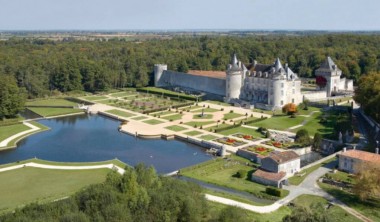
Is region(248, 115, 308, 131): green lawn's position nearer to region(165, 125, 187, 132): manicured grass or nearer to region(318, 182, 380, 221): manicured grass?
region(165, 125, 187, 132): manicured grass

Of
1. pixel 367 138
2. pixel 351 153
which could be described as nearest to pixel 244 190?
pixel 351 153

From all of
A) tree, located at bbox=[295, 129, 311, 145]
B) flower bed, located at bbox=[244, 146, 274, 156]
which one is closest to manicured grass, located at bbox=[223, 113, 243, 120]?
flower bed, located at bbox=[244, 146, 274, 156]

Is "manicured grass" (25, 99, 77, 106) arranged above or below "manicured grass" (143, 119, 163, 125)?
above

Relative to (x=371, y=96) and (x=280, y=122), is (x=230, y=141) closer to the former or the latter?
(x=280, y=122)

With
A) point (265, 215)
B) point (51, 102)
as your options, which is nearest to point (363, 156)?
point (265, 215)

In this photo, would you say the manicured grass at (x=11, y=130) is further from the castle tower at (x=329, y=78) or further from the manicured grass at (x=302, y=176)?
the castle tower at (x=329, y=78)

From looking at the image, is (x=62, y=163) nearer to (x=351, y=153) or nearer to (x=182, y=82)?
(x=351, y=153)

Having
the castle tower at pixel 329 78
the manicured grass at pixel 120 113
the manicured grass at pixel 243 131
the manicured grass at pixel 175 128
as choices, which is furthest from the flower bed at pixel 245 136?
the castle tower at pixel 329 78
